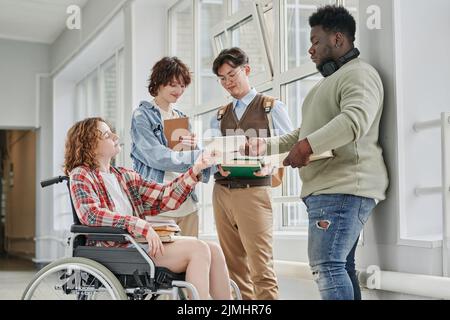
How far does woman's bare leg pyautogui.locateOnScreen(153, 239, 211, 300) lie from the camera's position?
200cm

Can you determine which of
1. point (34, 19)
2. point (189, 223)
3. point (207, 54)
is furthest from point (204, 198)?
point (34, 19)

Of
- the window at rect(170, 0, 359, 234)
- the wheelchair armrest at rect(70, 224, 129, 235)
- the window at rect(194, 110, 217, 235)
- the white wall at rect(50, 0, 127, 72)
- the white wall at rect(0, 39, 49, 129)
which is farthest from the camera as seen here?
the white wall at rect(0, 39, 49, 129)

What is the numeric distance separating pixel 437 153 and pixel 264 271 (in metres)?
0.77

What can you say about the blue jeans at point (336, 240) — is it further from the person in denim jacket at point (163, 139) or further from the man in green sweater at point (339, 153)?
the person in denim jacket at point (163, 139)

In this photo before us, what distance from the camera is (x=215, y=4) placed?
4.27 m

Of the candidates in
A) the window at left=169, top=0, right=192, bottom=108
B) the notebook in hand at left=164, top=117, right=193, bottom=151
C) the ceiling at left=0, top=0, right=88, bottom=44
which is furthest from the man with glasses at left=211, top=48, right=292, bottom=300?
the ceiling at left=0, top=0, right=88, bottom=44

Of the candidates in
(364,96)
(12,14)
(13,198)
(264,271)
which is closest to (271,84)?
(264,271)

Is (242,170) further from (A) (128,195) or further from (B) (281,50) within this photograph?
(B) (281,50)

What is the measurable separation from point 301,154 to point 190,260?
0.50 m

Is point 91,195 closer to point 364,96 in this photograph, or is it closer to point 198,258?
point 198,258

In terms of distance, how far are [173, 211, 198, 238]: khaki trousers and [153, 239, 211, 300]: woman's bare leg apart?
644 mm

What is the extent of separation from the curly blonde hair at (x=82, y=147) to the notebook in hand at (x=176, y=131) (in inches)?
17.1

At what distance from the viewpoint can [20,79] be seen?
299 inches

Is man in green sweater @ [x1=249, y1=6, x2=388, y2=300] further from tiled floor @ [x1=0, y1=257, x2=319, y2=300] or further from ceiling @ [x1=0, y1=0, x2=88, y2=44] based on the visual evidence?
ceiling @ [x1=0, y1=0, x2=88, y2=44]
